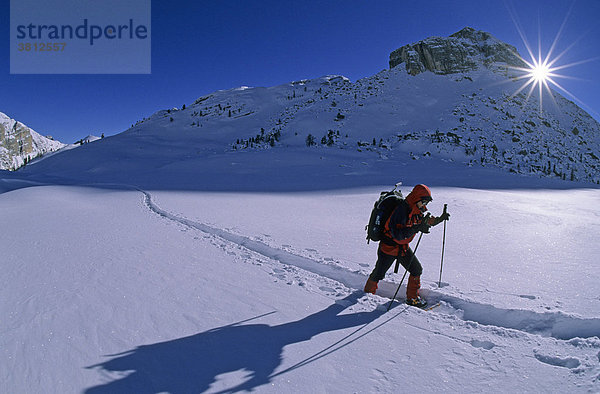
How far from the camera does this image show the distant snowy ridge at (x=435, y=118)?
153 feet

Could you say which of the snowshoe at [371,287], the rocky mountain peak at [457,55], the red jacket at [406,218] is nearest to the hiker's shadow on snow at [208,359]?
the snowshoe at [371,287]

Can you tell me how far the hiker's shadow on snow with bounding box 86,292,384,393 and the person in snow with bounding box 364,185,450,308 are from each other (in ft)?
3.66

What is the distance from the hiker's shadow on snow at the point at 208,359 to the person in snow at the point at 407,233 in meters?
1.12

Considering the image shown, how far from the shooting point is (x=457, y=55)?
8012 cm

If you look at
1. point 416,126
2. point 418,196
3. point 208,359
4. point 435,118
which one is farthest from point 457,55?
point 208,359

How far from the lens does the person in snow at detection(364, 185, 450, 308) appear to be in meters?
4.31

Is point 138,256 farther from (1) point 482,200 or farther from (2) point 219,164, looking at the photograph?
(2) point 219,164

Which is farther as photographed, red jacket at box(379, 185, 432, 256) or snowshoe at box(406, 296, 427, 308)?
snowshoe at box(406, 296, 427, 308)

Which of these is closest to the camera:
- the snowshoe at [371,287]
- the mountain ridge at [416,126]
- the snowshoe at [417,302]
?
the snowshoe at [417,302]

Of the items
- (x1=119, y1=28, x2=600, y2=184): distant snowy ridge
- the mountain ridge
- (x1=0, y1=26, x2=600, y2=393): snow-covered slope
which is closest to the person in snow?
(x1=0, y1=26, x2=600, y2=393): snow-covered slope

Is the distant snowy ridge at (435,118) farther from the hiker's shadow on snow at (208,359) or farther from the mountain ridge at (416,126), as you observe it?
the hiker's shadow on snow at (208,359)

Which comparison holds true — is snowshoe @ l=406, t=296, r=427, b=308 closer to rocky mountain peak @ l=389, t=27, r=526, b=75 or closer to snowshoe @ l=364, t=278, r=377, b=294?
snowshoe @ l=364, t=278, r=377, b=294

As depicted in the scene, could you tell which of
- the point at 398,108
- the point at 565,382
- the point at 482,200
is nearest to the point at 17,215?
the point at 565,382

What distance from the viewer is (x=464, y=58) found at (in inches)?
3147
